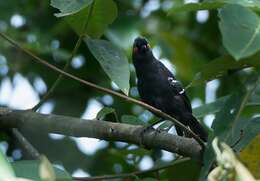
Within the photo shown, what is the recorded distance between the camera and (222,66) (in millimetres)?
2119

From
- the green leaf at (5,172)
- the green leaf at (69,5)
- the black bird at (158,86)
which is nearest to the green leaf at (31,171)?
the green leaf at (5,172)

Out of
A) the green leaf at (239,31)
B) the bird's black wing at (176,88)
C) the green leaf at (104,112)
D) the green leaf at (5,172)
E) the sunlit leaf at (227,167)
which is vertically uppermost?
the bird's black wing at (176,88)

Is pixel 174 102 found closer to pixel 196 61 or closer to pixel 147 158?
pixel 147 158

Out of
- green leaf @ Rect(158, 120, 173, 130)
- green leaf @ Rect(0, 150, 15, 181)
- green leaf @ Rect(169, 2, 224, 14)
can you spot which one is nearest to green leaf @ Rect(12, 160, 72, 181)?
green leaf @ Rect(0, 150, 15, 181)

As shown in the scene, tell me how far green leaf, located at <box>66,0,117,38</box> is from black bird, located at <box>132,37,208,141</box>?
145cm

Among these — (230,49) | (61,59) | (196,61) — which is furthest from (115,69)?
(196,61)

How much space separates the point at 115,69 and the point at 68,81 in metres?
1.95

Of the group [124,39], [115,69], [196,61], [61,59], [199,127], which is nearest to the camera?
[115,69]

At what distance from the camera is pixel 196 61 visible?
525cm

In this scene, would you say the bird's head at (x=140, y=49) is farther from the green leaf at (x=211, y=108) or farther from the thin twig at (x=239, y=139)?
the thin twig at (x=239, y=139)

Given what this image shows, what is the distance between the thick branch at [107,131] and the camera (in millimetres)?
2521

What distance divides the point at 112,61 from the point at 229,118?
0.52 meters

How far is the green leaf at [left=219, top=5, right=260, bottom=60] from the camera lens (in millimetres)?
1608

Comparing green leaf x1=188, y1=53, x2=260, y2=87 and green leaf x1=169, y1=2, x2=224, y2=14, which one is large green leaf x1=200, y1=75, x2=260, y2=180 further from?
green leaf x1=169, y1=2, x2=224, y2=14
